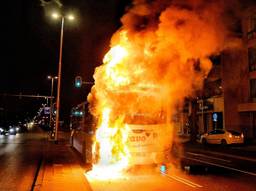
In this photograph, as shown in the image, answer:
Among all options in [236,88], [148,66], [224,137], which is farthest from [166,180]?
[236,88]

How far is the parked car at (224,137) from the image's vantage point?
1029 inches

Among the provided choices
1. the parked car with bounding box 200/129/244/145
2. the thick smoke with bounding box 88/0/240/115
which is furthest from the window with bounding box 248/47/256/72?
the thick smoke with bounding box 88/0/240/115

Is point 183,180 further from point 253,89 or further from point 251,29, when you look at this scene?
point 253,89

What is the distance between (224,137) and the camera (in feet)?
87.6

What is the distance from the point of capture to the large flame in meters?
10.9

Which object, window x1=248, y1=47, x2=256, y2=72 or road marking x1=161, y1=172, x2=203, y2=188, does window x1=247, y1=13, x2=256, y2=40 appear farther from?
road marking x1=161, y1=172, x2=203, y2=188

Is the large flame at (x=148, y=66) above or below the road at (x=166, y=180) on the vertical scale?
above

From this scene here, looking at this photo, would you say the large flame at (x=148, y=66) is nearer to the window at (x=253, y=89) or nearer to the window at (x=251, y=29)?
the window at (x=251, y=29)

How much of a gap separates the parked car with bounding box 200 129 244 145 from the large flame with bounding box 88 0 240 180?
15.8 m

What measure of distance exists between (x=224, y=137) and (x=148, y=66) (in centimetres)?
1745

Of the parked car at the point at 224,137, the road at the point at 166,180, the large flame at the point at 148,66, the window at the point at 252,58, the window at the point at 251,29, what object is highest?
the window at the point at 251,29

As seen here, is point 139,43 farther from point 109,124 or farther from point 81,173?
point 81,173

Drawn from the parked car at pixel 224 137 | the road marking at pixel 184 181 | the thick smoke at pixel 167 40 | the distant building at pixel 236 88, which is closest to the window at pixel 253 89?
the distant building at pixel 236 88

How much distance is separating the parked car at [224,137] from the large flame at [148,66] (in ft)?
51.9
